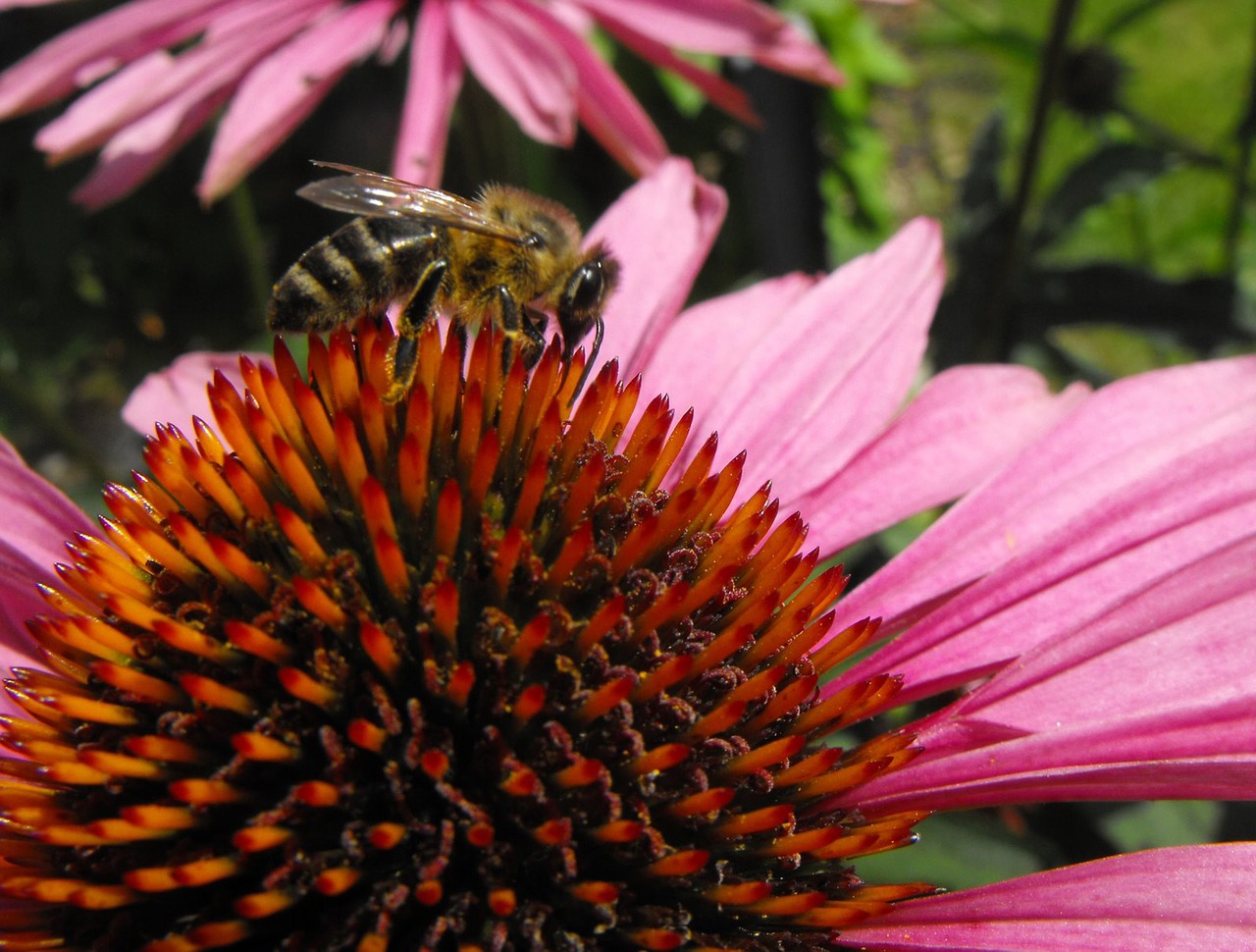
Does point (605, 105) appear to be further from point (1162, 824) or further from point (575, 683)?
point (1162, 824)

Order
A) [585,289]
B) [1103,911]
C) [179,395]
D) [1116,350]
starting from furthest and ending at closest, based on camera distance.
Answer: [1116,350]
[179,395]
[585,289]
[1103,911]

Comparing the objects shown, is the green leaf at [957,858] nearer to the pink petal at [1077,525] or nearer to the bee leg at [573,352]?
the pink petal at [1077,525]

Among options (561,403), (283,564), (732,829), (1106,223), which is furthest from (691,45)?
(1106,223)

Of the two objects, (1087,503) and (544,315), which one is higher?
(544,315)

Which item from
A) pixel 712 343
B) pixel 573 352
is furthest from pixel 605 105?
pixel 573 352

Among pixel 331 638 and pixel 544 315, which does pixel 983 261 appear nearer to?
pixel 544 315
